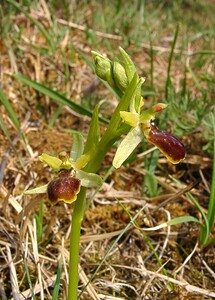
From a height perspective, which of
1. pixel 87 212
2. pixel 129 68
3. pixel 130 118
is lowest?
pixel 87 212

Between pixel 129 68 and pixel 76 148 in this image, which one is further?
pixel 76 148

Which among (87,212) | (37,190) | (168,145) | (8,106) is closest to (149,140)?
(168,145)

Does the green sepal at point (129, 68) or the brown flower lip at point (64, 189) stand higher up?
the green sepal at point (129, 68)

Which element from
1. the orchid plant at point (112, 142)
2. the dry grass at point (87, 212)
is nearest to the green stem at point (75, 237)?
the orchid plant at point (112, 142)

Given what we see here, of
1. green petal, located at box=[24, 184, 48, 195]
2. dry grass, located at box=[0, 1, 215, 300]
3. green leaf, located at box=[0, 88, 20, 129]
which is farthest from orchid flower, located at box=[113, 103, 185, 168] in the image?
green leaf, located at box=[0, 88, 20, 129]

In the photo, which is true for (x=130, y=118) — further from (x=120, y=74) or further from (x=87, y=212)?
(x=87, y=212)

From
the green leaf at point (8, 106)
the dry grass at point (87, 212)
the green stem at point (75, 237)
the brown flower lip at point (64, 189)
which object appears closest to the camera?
the brown flower lip at point (64, 189)

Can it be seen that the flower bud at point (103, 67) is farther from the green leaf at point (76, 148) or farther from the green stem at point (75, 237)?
the green stem at point (75, 237)
